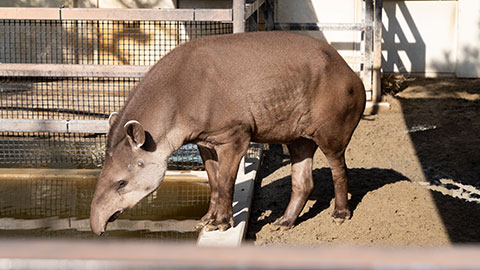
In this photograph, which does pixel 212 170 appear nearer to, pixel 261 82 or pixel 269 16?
pixel 261 82

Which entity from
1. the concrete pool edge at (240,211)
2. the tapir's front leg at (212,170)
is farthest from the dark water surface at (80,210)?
the concrete pool edge at (240,211)

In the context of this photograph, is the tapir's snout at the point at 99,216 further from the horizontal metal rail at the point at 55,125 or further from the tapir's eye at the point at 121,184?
the horizontal metal rail at the point at 55,125

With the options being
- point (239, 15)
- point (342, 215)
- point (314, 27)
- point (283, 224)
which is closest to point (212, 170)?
point (283, 224)

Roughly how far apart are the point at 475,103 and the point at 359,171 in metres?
4.55

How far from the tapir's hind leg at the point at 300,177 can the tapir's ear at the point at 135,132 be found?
1.58 metres

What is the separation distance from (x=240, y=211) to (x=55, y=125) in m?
2.50

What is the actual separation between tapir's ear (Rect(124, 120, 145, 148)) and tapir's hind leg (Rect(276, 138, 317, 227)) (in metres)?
1.58

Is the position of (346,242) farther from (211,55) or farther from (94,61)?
(94,61)

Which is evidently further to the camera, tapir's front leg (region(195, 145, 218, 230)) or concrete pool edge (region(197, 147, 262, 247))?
tapir's front leg (region(195, 145, 218, 230))

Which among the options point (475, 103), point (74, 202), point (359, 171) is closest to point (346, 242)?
point (359, 171)

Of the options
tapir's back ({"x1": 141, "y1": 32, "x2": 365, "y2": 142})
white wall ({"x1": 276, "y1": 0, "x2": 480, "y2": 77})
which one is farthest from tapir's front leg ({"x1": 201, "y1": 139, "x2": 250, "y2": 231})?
white wall ({"x1": 276, "y1": 0, "x2": 480, "y2": 77})

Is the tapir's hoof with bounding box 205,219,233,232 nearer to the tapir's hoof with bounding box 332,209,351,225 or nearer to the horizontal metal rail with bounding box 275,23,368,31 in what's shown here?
the tapir's hoof with bounding box 332,209,351,225

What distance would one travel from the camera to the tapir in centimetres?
503

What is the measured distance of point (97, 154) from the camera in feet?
28.3
